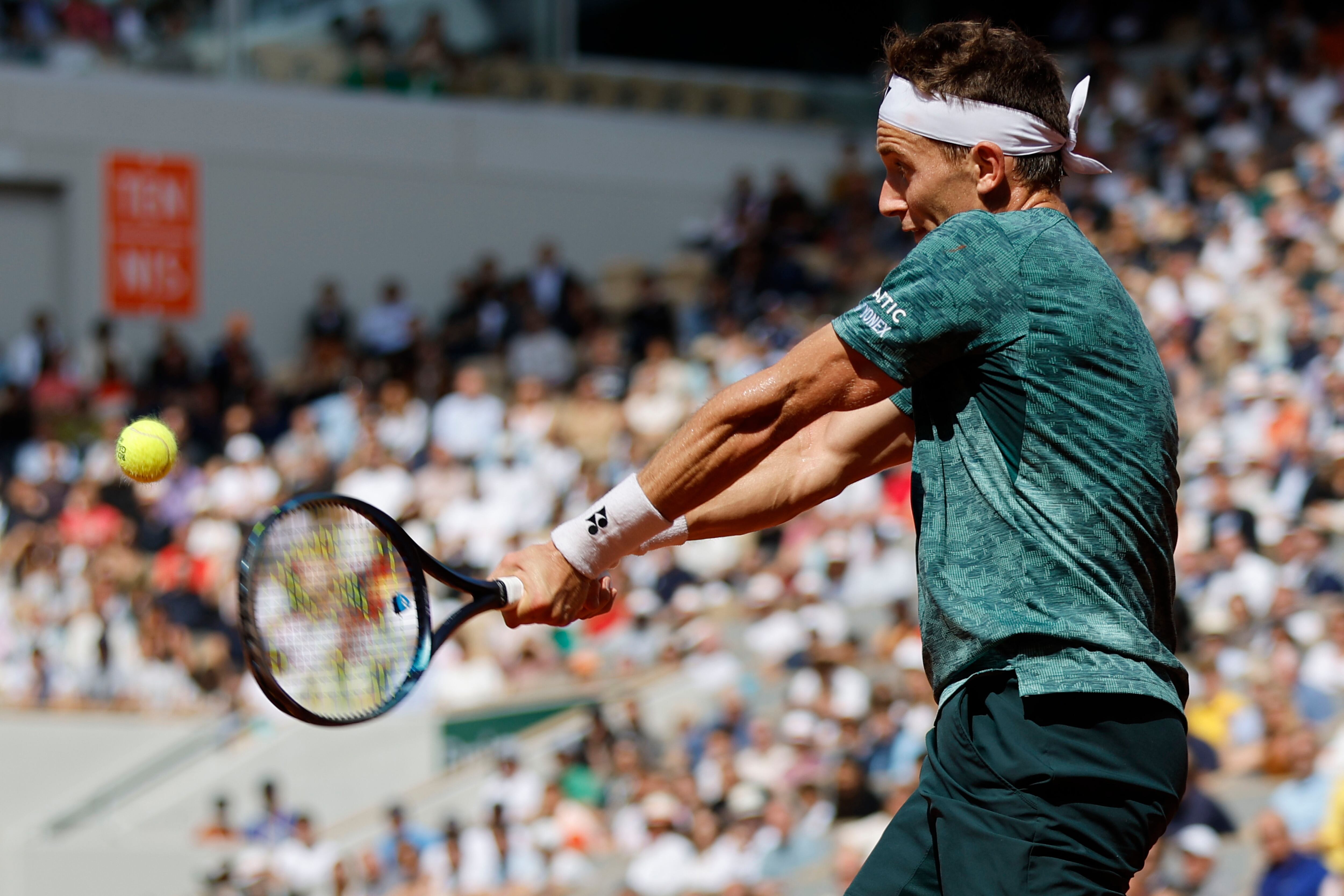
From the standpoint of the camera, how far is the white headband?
2854 millimetres

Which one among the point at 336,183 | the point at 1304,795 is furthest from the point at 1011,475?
the point at 336,183

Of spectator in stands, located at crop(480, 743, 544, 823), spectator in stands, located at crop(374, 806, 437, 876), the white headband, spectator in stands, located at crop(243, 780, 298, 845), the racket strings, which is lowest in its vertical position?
spectator in stands, located at crop(243, 780, 298, 845)

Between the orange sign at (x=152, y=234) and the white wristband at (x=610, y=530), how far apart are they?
17083 millimetres

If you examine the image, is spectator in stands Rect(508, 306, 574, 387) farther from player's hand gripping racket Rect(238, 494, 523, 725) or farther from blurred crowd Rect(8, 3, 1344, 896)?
player's hand gripping racket Rect(238, 494, 523, 725)

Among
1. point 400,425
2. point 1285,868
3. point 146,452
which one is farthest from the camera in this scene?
point 400,425

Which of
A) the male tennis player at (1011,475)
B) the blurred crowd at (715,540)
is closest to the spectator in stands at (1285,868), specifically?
the blurred crowd at (715,540)

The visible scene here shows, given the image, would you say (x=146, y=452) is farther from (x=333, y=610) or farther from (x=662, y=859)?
(x=662, y=859)

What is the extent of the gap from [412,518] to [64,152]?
774cm

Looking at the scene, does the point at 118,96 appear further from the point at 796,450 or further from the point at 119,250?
the point at 796,450

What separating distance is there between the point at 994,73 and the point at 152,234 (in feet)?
59.6

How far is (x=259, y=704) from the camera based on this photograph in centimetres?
1429

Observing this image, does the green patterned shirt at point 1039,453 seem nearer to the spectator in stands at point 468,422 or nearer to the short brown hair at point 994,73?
the short brown hair at point 994,73

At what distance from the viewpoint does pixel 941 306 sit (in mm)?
2695

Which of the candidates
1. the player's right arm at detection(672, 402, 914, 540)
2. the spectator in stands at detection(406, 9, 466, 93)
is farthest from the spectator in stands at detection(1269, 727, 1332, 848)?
the spectator in stands at detection(406, 9, 466, 93)
